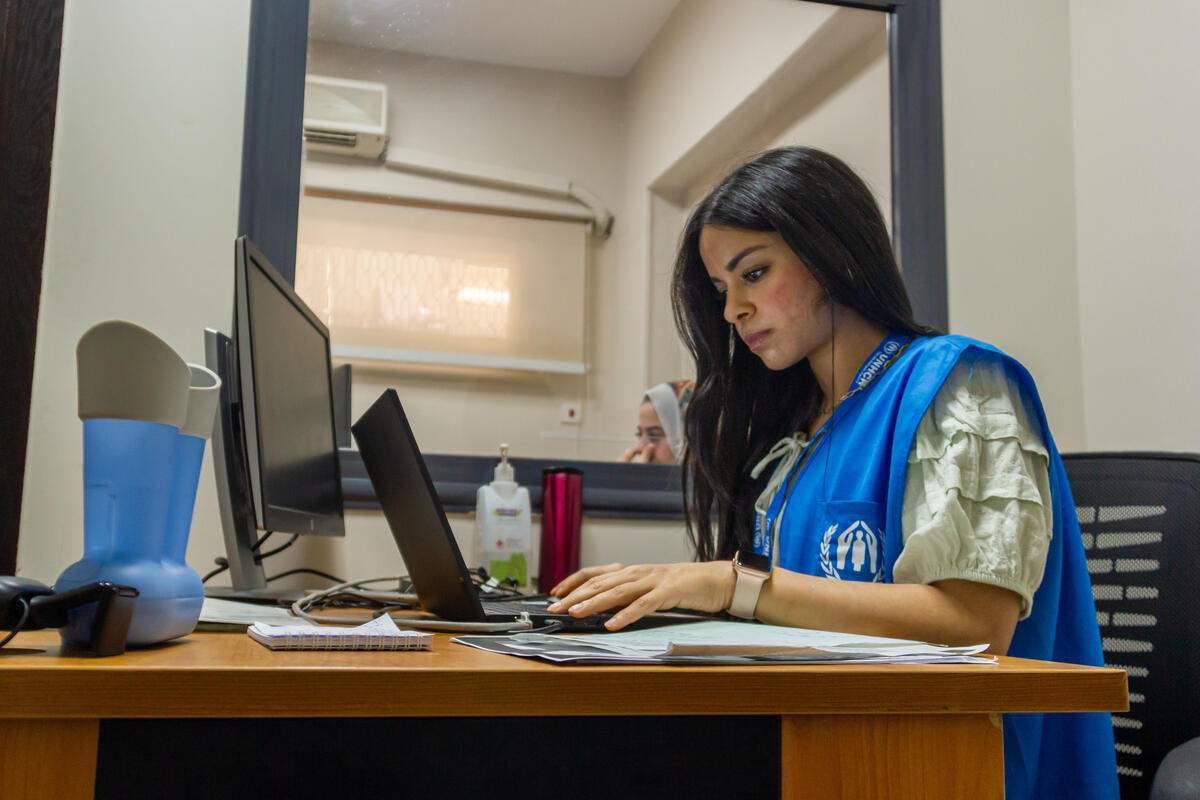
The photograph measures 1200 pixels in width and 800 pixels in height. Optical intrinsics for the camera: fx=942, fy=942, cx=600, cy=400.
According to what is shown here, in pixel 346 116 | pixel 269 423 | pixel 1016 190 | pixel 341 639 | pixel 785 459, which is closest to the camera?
pixel 341 639

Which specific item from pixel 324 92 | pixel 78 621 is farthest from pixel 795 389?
pixel 78 621

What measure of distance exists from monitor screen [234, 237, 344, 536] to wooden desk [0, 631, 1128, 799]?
0.40 m

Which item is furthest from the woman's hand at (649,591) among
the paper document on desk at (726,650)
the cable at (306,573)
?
the cable at (306,573)

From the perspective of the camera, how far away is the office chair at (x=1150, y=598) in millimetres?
1110

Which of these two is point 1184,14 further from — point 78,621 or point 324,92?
point 78,621

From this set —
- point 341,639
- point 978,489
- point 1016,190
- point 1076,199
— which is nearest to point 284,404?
point 341,639

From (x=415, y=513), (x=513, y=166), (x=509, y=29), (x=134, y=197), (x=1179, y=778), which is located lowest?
(x=1179, y=778)

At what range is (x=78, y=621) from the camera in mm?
539

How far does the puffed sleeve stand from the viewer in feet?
3.23

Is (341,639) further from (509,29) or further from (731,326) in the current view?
(509,29)

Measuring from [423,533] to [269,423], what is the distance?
9.8 inches

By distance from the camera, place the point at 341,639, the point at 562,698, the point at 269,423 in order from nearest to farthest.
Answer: the point at 562,698
the point at 341,639
the point at 269,423

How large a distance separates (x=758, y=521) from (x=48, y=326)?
120cm

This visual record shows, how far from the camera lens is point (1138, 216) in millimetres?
1892
